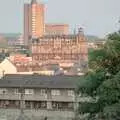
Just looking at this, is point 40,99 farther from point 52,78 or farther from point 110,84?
point 110,84

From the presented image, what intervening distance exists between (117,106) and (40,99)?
1012 inches

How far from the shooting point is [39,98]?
45.0 metres

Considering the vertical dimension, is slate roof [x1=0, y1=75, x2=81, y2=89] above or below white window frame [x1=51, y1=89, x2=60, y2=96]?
above

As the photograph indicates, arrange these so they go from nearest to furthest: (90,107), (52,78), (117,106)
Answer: (117,106), (90,107), (52,78)

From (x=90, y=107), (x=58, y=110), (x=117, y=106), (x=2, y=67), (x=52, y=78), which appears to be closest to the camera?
(x=117, y=106)

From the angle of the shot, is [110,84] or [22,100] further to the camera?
[22,100]

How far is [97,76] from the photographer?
21.5 metres

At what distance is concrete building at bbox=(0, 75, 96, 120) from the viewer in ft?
142

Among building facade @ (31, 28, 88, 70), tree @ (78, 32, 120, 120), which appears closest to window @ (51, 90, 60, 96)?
tree @ (78, 32, 120, 120)

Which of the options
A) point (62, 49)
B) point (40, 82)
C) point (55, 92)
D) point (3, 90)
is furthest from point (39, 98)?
point (62, 49)

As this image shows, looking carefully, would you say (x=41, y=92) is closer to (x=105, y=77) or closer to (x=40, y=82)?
(x=40, y=82)

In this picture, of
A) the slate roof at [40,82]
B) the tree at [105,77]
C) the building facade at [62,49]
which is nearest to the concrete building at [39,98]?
the slate roof at [40,82]

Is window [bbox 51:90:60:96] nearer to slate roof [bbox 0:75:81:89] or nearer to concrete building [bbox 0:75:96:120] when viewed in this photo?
concrete building [bbox 0:75:96:120]

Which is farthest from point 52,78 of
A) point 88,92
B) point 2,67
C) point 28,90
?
point 2,67
